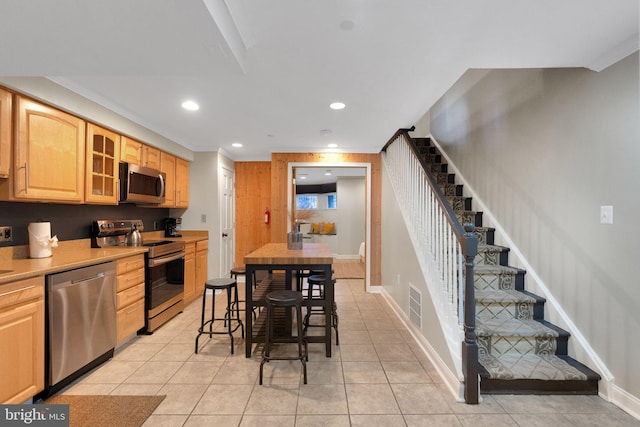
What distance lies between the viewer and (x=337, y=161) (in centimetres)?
489

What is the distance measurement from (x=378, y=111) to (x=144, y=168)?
9.37ft

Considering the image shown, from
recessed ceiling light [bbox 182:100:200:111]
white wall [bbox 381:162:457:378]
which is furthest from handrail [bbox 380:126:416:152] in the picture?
recessed ceiling light [bbox 182:100:200:111]

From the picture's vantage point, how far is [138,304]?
9.65ft

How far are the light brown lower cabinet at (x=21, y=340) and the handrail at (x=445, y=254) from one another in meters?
2.87

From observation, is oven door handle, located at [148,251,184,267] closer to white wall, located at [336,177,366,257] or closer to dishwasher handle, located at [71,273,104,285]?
dishwasher handle, located at [71,273,104,285]

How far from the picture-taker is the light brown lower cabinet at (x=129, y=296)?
2645 millimetres

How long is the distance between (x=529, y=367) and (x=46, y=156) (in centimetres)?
408

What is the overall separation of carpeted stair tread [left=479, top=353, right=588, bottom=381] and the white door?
157 inches

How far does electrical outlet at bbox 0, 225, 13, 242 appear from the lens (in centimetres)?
224

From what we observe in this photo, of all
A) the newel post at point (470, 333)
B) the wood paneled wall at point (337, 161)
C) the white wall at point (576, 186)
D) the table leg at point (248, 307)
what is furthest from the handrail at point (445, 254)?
the table leg at point (248, 307)

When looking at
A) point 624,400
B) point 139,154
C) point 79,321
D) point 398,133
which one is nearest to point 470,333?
point 624,400

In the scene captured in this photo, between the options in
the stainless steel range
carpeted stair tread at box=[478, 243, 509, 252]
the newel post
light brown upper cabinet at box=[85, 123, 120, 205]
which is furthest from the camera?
the stainless steel range

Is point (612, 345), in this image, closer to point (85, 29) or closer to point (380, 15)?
point (380, 15)

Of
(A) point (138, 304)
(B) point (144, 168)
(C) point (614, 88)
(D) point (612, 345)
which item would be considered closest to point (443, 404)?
(D) point (612, 345)
